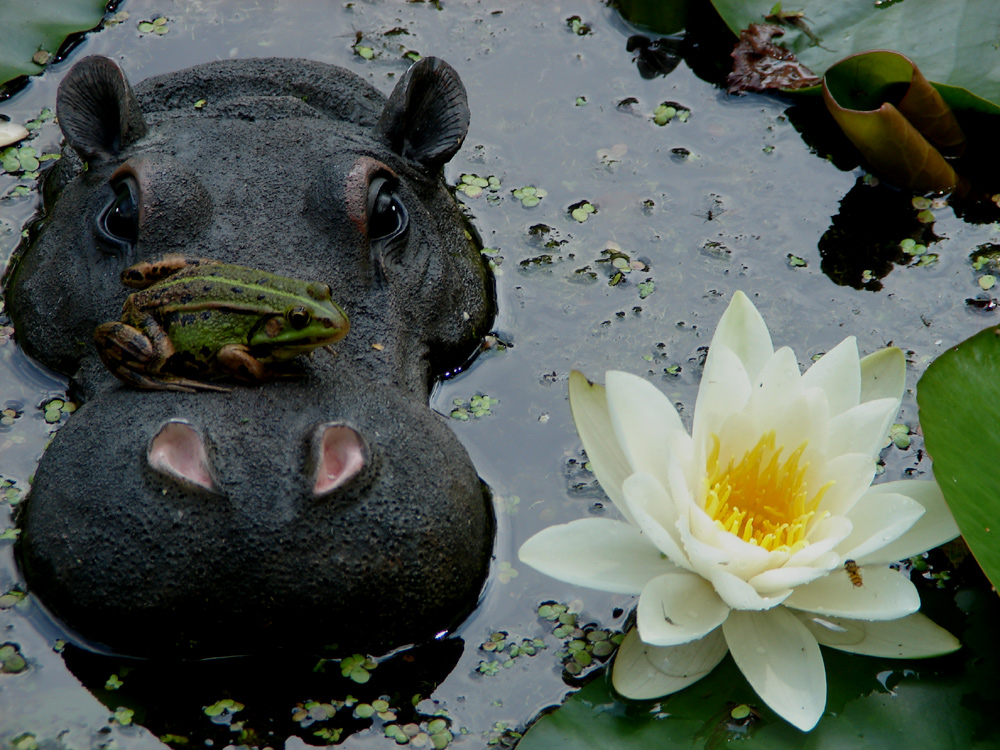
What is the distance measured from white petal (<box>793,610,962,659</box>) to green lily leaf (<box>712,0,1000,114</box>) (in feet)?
8.38

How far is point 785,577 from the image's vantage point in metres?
2.52

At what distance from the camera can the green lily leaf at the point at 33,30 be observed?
4.89 metres

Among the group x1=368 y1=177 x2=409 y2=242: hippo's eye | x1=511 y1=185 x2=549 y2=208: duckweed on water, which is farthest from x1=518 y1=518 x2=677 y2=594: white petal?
x1=511 y1=185 x2=549 y2=208: duckweed on water

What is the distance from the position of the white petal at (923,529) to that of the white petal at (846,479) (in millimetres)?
70

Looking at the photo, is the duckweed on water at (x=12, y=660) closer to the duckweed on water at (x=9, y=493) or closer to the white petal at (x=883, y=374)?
Result: the duckweed on water at (x=9, y=493)

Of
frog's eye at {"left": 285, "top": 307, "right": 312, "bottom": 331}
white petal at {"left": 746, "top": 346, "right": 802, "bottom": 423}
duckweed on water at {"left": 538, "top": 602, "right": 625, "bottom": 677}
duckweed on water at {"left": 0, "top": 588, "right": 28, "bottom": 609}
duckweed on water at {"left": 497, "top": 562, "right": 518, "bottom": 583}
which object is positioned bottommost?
duckweed on water at {"left": 538, "top": 602, "right": 625, "bottom": 677}

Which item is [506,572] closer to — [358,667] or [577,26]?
[358,667]

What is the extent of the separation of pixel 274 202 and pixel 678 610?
5.82 ft

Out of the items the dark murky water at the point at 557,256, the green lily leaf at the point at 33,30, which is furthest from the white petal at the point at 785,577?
the green lily leaf at the point at 33,30

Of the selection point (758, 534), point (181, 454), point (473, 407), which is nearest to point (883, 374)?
point (758, 534)

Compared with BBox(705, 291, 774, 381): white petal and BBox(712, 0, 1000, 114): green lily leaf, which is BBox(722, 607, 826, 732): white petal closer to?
BBox(705, 291, 774, 381): white petal

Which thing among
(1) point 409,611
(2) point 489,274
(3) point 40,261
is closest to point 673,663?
(1) point 409,611

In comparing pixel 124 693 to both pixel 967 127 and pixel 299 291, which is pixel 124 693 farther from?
pixel 967 127

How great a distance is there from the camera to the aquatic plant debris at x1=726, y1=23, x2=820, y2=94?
4852mm
